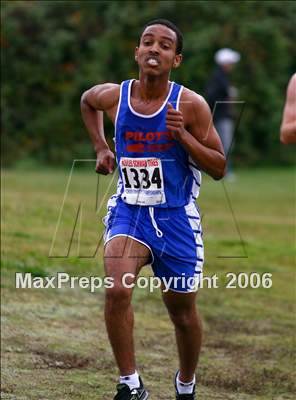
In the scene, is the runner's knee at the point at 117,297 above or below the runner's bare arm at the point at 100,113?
below

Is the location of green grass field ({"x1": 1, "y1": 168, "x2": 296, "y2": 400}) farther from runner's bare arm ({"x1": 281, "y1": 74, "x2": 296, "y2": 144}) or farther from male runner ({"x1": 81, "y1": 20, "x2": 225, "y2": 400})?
runner's bare arm ({"x1": 281, "y1": 74, "x2": 296, "y2": 144})

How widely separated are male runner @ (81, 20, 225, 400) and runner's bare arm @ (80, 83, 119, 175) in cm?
2

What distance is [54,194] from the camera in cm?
1653

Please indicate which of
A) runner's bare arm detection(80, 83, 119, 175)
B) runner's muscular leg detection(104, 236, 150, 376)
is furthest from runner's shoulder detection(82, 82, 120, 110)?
runner's muscular leg detection(104, 236, 150, 376)

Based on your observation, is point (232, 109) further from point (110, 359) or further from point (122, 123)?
point (122, 123)

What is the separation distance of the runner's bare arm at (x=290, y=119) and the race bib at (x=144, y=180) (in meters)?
0.92

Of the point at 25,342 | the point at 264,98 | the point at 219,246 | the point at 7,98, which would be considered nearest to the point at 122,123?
the point at 25,342

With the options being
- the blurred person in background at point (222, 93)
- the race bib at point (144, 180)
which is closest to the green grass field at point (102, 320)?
the race bib at point (144, 180)

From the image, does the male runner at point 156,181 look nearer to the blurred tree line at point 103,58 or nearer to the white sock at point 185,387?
the white sock at point 185,387

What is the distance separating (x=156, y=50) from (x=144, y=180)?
0.72 meters

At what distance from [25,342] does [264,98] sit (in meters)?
17.9

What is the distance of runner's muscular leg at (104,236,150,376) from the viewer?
5809 millimetres

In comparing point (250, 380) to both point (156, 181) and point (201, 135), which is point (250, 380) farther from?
point (201, 135)

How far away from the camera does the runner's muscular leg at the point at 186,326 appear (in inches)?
243
